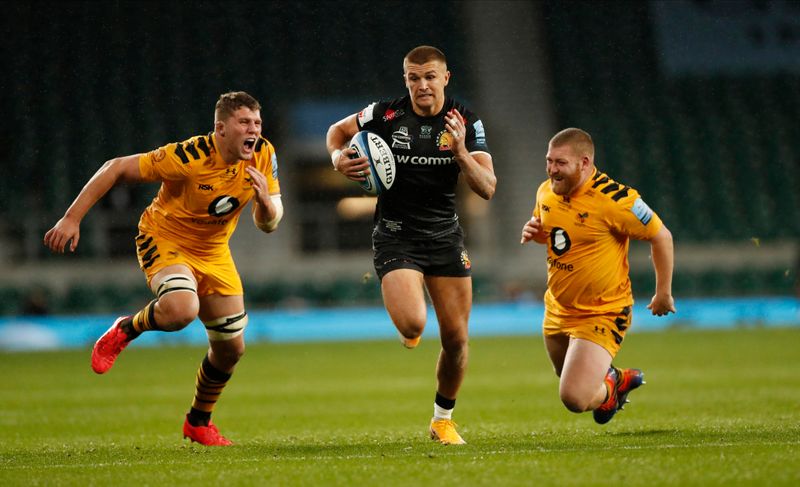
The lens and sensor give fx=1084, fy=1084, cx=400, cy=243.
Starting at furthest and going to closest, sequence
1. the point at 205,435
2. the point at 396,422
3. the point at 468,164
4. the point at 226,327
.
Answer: the point at 396,422 → the point at 205,435 → the point at 226,327 → the point at 468,164

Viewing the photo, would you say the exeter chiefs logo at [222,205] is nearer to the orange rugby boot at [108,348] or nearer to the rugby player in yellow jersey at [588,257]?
the orange rugby boot at [108,348]

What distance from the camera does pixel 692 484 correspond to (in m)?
5.11

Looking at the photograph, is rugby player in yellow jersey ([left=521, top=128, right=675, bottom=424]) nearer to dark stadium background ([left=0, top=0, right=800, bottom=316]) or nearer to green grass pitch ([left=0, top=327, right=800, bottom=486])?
green grass pitch ([left=0, top=327, right=800, bottom=486])

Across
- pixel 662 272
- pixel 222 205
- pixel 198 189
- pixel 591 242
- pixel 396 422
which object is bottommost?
pixel 396 422

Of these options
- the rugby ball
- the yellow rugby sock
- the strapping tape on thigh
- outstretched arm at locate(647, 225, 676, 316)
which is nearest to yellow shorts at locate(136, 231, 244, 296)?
the strapping tape on thigh

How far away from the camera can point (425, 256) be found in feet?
23.7

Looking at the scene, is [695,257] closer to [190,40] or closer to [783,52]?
[783,52]

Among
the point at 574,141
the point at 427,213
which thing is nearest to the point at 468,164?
the point at 427,213

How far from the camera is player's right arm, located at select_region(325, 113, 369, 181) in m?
6.94

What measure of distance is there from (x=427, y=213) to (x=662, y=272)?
1.59 meters

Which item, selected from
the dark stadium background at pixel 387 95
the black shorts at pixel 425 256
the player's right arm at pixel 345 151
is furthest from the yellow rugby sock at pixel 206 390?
the dark stadium background at pixel 387 95

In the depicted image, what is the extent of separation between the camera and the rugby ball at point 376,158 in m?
7.12

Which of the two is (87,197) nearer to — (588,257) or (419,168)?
(419,168)

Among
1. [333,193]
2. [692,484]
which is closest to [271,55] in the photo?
[333,193]
